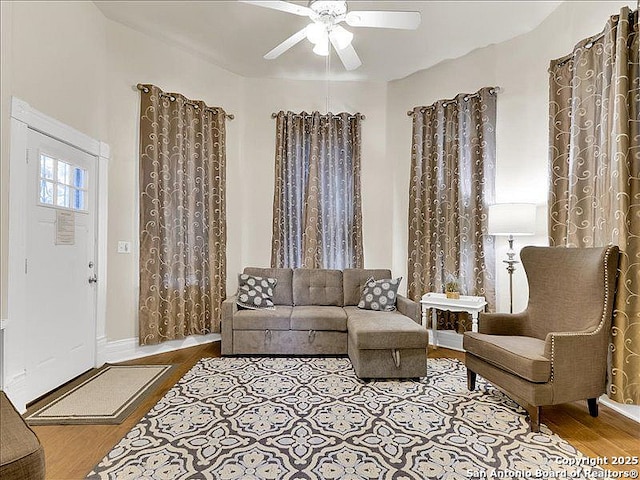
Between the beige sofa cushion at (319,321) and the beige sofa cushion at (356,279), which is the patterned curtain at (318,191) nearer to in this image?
the beige sofa cushion at (356,279)

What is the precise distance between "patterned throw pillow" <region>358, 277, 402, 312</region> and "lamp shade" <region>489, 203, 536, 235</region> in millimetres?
1259

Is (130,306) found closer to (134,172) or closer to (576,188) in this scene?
(134,172)

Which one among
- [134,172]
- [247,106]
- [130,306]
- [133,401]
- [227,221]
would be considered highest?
[247,106]

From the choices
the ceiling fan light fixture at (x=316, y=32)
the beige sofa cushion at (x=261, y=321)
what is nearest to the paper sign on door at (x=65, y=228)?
the beige sofa cushion at (x=261, y=321)

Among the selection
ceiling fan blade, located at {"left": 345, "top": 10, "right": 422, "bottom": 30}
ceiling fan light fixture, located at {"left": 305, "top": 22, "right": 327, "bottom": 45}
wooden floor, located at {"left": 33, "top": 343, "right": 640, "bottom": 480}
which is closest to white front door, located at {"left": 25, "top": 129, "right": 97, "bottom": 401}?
wooden floor, located at {"left": 33, "top": 343, "right": 640, "bottom": 480}

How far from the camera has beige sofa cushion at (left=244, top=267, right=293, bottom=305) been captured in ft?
14.2

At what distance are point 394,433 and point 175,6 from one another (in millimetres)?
3997

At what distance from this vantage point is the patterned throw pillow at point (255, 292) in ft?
13.1

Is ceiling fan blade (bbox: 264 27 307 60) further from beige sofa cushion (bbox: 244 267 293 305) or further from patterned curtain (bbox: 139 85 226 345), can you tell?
beige sofa cushion (bbox: 244 267 293 305)

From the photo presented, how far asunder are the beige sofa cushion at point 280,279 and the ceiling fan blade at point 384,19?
2.77 meters

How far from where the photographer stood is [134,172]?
3.77 m

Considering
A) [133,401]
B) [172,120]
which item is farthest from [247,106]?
[133,401]

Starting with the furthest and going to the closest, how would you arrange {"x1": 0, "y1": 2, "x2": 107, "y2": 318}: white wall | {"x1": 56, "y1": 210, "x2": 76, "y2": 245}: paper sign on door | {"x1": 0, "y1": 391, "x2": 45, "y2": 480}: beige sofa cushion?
1. {"x1": 56, "y1": 210, "x2": 76, "y2": 245}: paper sign on door
2. {"x1": 0, "y1": 2, "x2": 107, "y2": 318}: white wall
3. {"x1": 0, "y1": 391, "x2": 45, "y2": 480}: beige sofa cushion

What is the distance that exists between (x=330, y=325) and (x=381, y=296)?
0.70m
